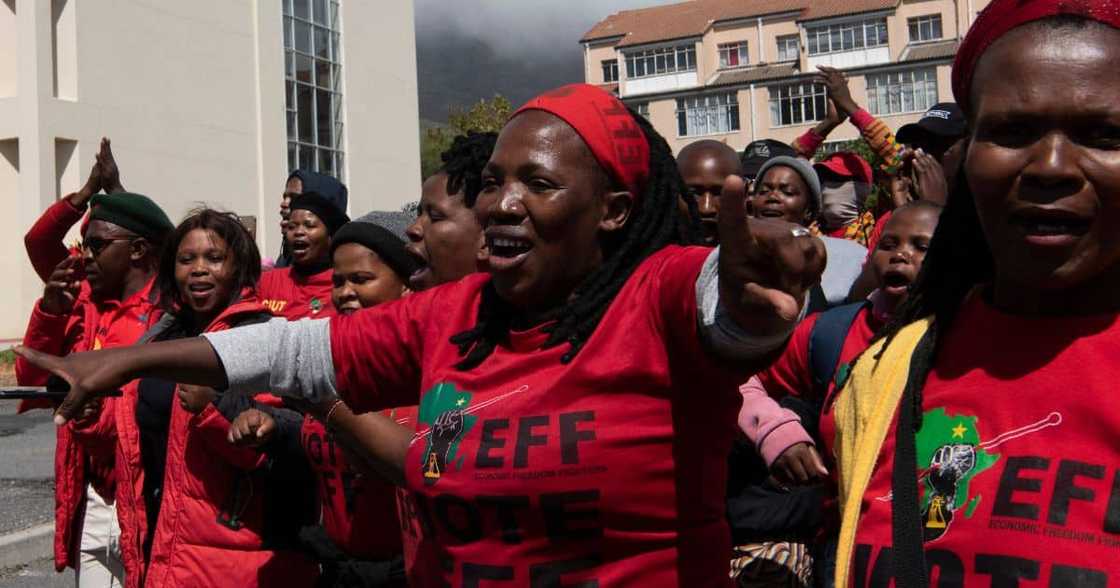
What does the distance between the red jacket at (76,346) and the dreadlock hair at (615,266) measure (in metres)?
2.56

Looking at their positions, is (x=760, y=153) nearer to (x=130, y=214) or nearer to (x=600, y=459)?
(x=130, y=214)

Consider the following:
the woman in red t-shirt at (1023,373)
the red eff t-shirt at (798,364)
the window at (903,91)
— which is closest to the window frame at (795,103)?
the window at (903,91)

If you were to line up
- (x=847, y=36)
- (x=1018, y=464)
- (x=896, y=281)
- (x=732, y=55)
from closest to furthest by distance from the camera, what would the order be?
1. (x=1018, y=464)
2. (x=896, y=281)
3. (x=847, y=36)
4. (x=732, y=55)

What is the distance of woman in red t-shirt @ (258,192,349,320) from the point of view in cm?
593

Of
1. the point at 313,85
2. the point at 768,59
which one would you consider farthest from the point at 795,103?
the point at 313,85

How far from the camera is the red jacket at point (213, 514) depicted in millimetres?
3928

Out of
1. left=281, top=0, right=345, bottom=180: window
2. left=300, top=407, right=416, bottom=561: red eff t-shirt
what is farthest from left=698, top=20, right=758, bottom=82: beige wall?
left=300, top=407, right=416, bottom=561: red eff t-shirt

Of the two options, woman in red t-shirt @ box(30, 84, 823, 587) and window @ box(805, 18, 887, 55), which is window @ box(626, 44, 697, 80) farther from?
woman in red t-shirt @ box(30, 84, 823, 587)

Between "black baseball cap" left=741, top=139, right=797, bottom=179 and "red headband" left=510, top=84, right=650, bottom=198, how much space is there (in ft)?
11.5

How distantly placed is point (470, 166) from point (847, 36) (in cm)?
7049

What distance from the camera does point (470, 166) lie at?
3896mm

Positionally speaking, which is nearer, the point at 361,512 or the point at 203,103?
the point at 361,512

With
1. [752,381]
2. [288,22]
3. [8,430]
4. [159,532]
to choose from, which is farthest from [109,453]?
[288,22]

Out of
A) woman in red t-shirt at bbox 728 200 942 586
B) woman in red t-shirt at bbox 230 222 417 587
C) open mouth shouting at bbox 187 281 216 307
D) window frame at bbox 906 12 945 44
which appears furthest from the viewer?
window frame at bbox 906 12 945 44
